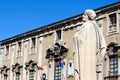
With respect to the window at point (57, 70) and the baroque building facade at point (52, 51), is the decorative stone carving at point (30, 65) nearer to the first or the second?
the baroque building facade at point (52, 51)

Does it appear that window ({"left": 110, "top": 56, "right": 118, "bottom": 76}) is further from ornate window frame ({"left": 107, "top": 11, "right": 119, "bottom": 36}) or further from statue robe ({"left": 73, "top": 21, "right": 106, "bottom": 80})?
statue robe ({"left": 73, "top": 21, "right": 106, "bottom": 80})

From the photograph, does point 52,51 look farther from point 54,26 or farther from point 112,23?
point 112,23

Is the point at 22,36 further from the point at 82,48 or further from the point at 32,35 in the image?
the point at 82,48

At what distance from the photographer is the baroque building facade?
28844 millimetres

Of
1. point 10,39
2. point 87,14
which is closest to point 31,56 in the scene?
point 10,39

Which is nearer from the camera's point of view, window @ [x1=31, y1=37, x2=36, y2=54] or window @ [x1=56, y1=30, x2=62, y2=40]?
Result: window @ [x1=56, y1=30, x2=62, y2=40]

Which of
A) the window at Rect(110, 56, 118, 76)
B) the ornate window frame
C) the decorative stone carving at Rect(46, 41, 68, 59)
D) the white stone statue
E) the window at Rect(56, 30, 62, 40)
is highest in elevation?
the window at Rect(56, 30, 62, 40)

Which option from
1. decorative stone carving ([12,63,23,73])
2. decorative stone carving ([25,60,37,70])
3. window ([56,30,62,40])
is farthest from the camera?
decorative stone carving ([12,63,23,73])

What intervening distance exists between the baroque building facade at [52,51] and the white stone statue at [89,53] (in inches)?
715

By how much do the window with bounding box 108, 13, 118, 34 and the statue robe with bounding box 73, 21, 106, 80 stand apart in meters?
18.9

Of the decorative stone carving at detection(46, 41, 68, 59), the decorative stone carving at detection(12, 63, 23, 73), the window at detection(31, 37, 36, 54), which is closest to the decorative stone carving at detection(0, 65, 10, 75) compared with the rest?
the decorative stone carving at detection(12, 63, 23, 73)

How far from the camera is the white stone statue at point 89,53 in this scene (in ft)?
32.6

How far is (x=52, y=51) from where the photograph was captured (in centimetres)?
3472

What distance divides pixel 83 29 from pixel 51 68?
25.0 meters
